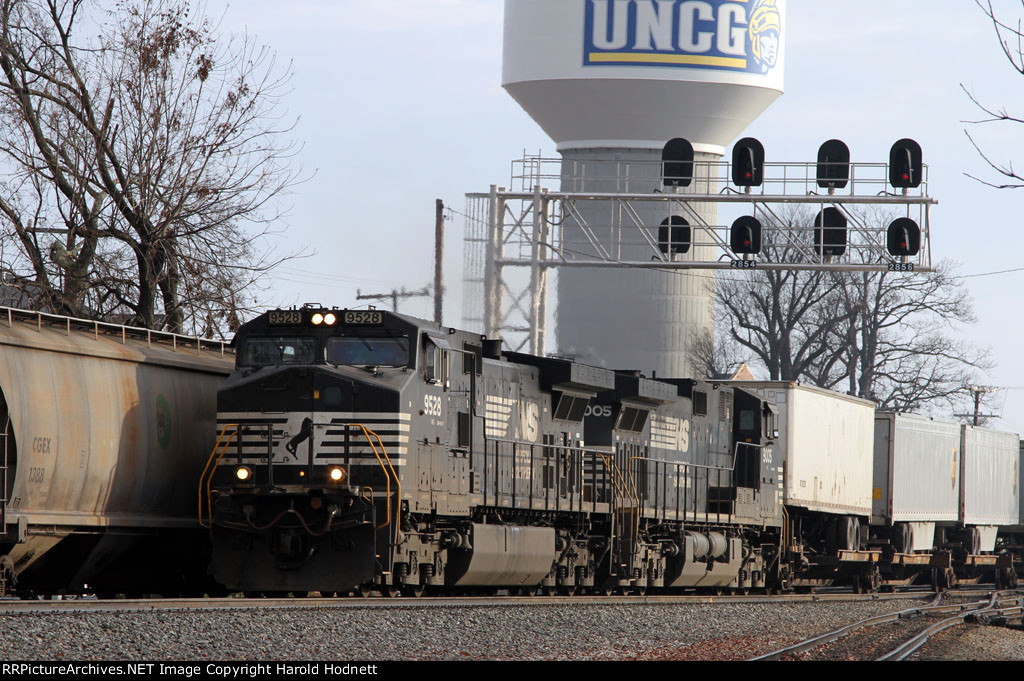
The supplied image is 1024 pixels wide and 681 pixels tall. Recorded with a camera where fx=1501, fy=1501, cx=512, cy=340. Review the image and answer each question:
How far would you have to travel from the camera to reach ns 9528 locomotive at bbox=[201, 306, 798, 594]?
59.0ft

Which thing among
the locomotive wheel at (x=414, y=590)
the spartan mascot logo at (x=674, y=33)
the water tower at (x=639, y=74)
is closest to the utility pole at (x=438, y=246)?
the water tower at (x=639, y=74)

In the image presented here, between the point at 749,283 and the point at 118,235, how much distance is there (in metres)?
43.9

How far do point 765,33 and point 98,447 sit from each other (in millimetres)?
41817

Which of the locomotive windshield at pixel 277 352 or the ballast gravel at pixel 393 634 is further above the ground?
the locomotive windshield at pixel 277 352

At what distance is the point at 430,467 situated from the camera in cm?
1889

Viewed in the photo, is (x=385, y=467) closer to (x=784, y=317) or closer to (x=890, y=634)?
(x=890, y=634)

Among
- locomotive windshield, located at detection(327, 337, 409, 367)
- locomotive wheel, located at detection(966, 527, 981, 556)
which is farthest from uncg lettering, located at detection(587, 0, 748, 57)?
locomotive windshield, located at detection(327, 337, 409, 367)

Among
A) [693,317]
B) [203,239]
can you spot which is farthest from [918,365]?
[203,239]

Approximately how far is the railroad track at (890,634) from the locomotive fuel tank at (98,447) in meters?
8.04

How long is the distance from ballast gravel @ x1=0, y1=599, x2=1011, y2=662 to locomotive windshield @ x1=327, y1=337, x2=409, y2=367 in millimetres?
2953

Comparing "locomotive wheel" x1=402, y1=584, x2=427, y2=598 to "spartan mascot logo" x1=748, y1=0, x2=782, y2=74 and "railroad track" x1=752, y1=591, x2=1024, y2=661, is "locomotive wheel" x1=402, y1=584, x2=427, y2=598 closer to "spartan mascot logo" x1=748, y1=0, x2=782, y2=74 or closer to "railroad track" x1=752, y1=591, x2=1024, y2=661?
"railroad track" x1=752, y1=591, x2=1024, y2=661

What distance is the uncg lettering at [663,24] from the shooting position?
52.6 meters

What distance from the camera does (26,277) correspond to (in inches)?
1008

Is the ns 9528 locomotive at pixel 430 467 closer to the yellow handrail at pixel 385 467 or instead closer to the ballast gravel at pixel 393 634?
the yellow handrail at pixel 385 467
